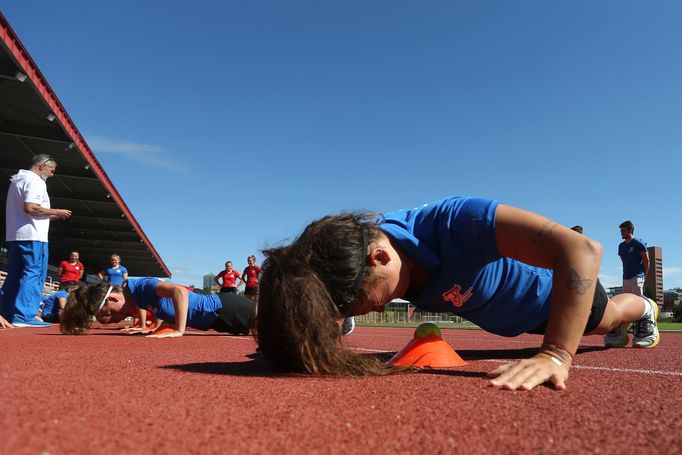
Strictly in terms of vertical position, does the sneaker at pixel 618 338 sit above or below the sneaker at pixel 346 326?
below

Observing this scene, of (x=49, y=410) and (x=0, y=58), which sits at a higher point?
(x=0, y=58)

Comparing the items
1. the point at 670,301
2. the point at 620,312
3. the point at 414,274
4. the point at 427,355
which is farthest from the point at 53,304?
the point at 670,301

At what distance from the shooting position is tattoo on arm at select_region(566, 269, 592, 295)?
6.42 ft

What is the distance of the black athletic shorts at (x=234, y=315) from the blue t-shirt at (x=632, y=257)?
6.83 meters

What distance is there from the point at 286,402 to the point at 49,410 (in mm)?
653

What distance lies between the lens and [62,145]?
13.5 m

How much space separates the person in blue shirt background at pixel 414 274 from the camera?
1956 mm

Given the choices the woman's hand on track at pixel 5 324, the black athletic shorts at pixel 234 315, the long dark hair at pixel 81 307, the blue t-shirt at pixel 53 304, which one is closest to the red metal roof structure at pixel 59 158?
the blue t-shirt at pixel 53 304

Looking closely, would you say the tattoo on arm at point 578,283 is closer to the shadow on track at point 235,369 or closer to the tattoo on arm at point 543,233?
the tattoo on arm at point 543,233

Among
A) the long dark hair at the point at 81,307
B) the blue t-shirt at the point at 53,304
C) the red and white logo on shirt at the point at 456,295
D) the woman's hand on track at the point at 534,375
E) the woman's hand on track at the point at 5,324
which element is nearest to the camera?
the woman's hand on track at the point at 534,375

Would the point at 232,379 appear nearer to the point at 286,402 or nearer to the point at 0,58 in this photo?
the point at 286,402

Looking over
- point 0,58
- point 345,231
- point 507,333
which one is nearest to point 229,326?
point 507,333

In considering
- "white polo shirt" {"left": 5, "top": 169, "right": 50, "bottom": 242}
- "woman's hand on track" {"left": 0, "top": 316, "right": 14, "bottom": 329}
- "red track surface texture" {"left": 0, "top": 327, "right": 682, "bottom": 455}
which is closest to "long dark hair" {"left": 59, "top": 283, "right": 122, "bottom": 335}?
"woman's hand on track" {"left": 0, "top": 316, "right": 14, "bottom": 329}

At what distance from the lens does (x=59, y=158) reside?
14.8m
